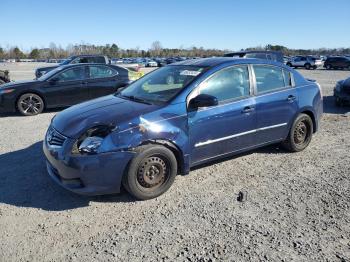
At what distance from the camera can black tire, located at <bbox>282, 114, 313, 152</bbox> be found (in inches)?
A: 226

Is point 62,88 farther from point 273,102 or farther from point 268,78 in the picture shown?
point 273,102

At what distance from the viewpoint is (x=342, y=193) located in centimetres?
432

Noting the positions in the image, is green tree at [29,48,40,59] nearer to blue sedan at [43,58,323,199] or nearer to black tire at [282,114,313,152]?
blue sedan at [43,58,323,199]

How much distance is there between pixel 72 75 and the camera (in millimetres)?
10219

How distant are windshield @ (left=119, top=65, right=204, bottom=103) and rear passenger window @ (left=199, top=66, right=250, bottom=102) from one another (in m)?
0.23

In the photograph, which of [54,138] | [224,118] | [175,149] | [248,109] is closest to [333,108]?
[248,109]

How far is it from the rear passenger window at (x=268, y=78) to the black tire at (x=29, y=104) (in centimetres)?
682

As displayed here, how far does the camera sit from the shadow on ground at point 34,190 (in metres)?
4.11

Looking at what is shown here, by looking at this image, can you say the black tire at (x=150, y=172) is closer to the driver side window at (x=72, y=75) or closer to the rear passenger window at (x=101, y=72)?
the driver side window at (x=72, y=75)

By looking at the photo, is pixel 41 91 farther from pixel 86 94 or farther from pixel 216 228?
pixel 216 228

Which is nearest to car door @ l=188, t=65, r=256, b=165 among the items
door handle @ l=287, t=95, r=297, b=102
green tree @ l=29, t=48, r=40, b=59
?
door handle @ l=287, t=95, r=297, b=102

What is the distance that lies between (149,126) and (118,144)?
0.45 metres

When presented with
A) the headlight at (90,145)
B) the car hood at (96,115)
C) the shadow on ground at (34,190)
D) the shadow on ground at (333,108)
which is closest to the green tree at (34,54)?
the shadow on ground at (333,108)

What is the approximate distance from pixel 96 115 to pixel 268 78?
9.19 feet
